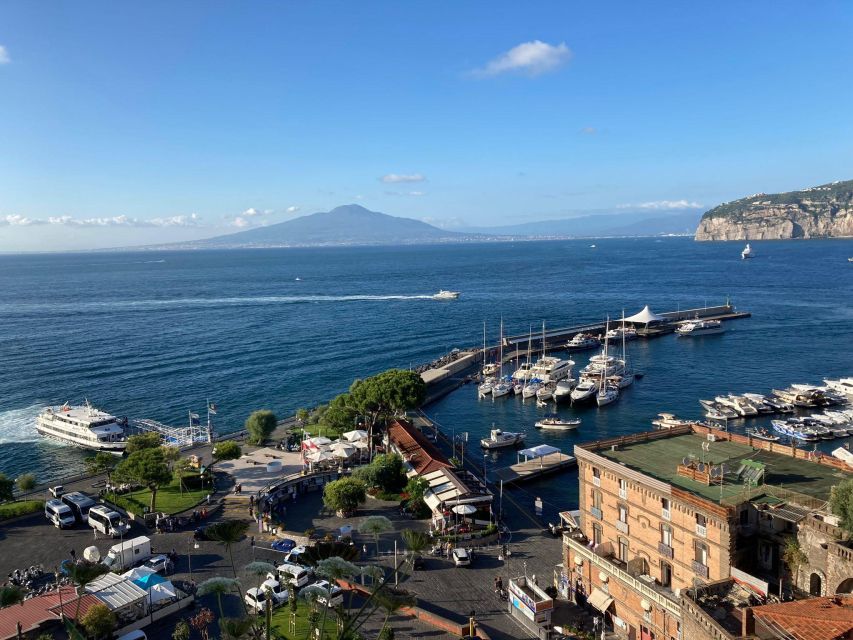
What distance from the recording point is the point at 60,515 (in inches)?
1426

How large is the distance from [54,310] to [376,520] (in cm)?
15269

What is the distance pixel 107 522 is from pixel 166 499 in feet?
16.9

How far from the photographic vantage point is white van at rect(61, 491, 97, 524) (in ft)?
121

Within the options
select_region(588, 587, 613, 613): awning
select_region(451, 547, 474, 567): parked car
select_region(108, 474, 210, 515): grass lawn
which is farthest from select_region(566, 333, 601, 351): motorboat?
select_region(588, 587, 613, 613): awning

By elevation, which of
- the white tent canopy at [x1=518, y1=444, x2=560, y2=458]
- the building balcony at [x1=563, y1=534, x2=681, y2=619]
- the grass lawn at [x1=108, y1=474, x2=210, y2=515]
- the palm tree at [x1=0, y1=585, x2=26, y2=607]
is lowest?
the white tent canopy at [x1=518, y1=444, x2=560, y2=458]

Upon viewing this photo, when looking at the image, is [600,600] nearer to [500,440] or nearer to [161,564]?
[161,564]

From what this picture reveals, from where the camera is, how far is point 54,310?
487ft

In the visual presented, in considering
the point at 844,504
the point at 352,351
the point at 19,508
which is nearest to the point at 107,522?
the point at 19,508

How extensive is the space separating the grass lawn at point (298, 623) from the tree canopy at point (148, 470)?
15160 mm

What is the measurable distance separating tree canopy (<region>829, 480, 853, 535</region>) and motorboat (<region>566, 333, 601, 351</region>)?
76435mm

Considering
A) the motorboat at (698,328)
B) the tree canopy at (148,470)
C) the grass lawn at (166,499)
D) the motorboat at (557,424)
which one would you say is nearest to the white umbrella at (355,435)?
the grass lawn at (166,499)

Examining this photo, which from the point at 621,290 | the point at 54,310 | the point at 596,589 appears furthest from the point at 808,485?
the point at 54,310

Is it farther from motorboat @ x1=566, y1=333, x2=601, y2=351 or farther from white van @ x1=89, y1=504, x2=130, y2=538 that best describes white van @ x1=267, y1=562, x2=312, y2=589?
motorboat @ x1=566, y1=333, x2=601, y2=351

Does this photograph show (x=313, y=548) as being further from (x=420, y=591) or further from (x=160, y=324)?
(x=160, y=324)
